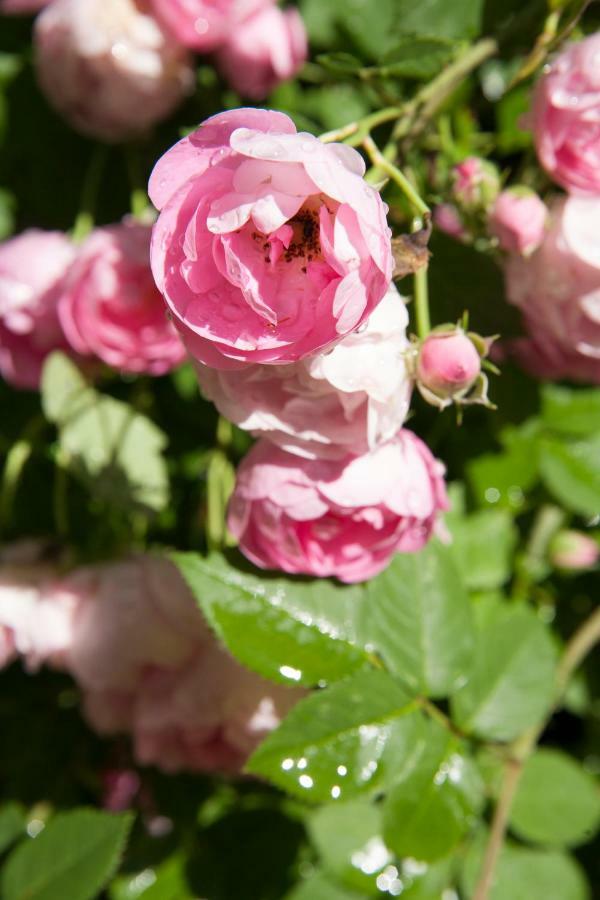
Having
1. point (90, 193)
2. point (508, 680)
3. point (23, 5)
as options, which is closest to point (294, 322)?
point (508, 680)

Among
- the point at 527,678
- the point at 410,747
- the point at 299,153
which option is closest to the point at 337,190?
the point at 299,153

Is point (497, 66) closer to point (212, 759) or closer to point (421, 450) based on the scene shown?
point (421, 450)

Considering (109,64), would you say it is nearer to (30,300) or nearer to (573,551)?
(30,300)

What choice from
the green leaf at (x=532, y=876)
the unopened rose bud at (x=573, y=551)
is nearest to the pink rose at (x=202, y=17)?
the unopened rose bud at (x=573, y=551)

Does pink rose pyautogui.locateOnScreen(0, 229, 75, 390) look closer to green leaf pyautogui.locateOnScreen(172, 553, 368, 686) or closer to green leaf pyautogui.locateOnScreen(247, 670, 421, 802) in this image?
green leaf pyautogui.locateOnScreen(172, 553, 368, 686)

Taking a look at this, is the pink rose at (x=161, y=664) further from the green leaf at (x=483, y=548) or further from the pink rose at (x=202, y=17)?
the pink rose at (x=202, y=17)

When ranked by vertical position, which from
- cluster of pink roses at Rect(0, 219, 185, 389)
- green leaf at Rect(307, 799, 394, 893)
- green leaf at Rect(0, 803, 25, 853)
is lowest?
green leaf at Rect(0, 803, 25, 853)

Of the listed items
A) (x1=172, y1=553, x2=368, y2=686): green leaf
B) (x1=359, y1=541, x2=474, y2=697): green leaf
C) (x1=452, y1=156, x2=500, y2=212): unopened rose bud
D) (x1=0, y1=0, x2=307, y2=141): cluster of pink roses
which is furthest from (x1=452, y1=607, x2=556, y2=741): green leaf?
(x1=0, y1=0, x2=307, y2=141): cluster of pink roses
